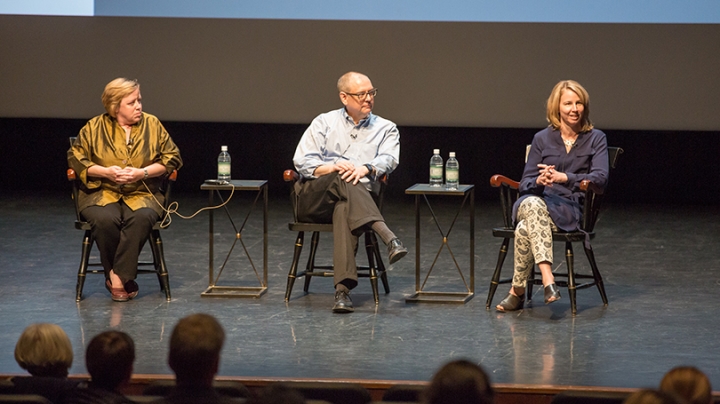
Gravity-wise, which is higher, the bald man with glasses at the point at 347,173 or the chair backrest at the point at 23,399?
the bald man with glasses at the point at 347,173

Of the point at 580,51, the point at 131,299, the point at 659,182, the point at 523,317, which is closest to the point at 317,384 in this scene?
the point at 523,317

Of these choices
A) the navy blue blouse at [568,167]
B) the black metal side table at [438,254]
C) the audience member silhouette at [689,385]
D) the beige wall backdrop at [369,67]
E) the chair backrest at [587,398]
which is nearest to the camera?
the audience member silhouette at [689,385]

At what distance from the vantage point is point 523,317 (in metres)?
4.31

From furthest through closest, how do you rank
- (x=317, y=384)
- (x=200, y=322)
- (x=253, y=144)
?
1. (x=253, y=144)
2. (x=317, y=384)
3. (x=200, y=322)

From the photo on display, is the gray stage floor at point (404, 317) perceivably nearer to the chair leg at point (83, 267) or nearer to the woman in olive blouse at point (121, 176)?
the chair leg at point (83, 267)

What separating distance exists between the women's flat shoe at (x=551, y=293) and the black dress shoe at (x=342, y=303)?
80 centimetres

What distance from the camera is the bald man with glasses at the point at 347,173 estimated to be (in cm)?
449

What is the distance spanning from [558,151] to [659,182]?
3.62 meters

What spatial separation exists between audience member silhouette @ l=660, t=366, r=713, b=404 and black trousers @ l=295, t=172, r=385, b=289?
253 centimetres

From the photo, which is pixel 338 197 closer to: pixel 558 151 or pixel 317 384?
pixel 558 151

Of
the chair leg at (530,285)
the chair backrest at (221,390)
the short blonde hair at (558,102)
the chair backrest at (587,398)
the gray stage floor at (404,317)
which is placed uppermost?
the short blonde hair at (558,102)

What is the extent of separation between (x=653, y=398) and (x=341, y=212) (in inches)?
112

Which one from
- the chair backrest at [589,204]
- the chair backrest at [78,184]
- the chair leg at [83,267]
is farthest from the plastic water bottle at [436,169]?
the chair leg at [83,267]

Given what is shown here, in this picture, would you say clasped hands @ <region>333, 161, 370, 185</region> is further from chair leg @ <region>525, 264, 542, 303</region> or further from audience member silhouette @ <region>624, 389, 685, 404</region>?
audience member silhouette @ <region>624, 389, 685, 404</region>
